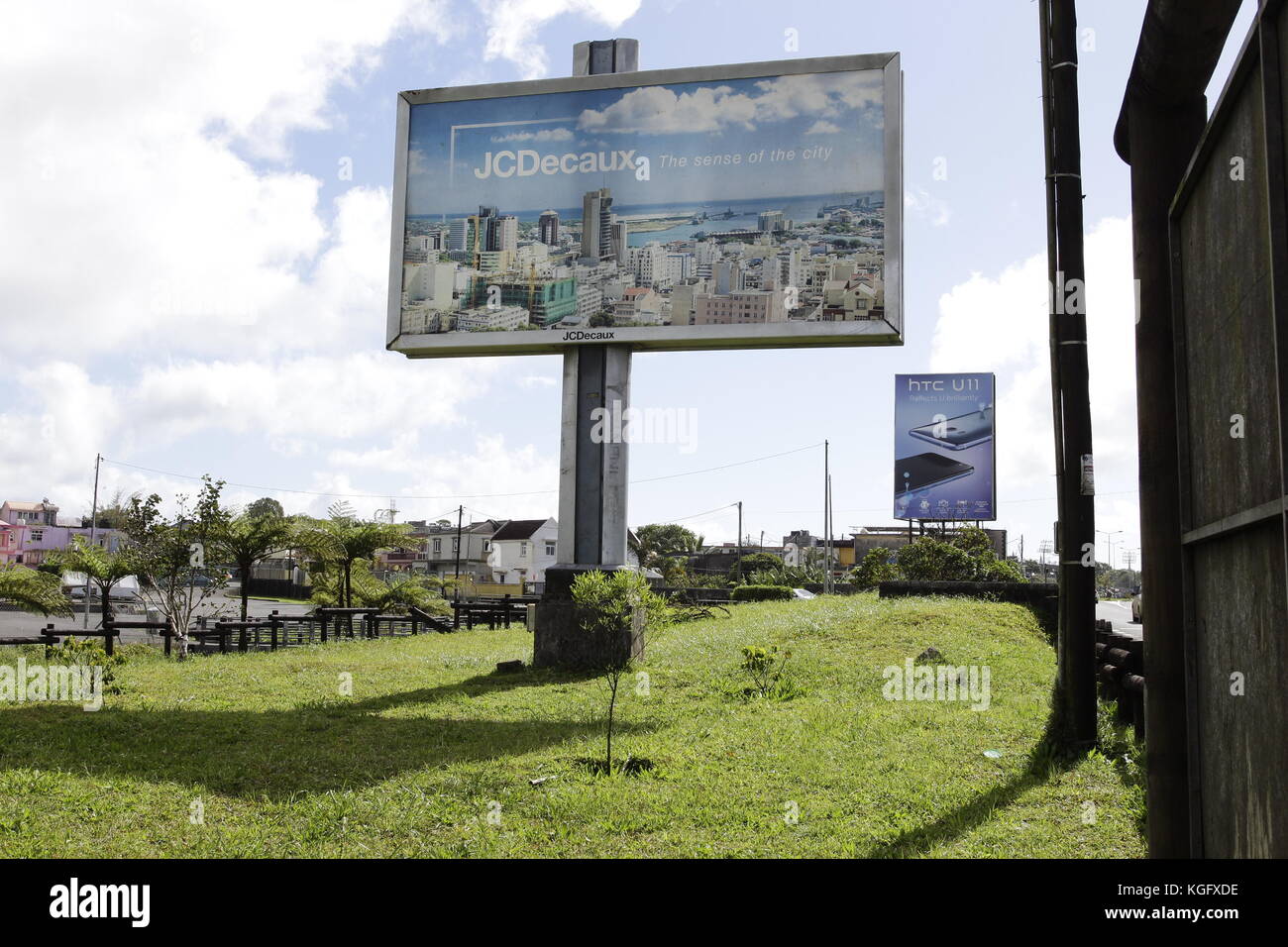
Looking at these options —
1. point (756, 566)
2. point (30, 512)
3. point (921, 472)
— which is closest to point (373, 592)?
point (921, 472)

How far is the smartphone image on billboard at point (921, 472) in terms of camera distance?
3023 cm

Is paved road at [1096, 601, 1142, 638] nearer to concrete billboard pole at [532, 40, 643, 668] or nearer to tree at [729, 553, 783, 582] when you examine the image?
concrete billboard pole at [532, 40, 643, 668]

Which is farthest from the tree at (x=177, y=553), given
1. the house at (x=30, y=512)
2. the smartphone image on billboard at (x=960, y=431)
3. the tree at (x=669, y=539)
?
the house at (x=30, y=512)

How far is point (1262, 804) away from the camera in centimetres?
339

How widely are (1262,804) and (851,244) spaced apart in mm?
10343

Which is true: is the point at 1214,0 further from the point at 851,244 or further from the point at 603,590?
the point at 851,244

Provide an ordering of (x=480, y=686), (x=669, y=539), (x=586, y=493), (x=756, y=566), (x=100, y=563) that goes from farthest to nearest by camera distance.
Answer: (x=669, y=539) < (x=756, y=566) < (x=100, y=563) < (x=586, y=493) < (x=480, y=686)

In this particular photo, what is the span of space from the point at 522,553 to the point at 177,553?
49.8 meters

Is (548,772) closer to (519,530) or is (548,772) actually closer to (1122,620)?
(1122,620)

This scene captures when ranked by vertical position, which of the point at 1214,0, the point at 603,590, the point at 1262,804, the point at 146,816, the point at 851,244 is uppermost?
the point at 851,244

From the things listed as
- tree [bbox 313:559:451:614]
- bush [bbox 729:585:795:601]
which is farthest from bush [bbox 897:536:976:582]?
tree [bbox 313:559:451:614]

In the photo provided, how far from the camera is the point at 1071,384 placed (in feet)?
26.8
